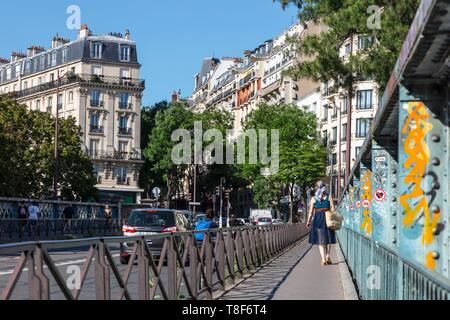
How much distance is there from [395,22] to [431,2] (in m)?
16.7

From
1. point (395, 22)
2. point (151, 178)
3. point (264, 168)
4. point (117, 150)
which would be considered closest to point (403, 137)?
point (395, 22)

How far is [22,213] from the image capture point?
124 ft

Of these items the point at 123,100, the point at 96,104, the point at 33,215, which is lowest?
the point at 33,215

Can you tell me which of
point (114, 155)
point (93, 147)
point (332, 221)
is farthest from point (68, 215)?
point (114, 155)

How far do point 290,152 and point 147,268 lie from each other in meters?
64.8

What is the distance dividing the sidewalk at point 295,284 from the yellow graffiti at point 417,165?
4.68 m

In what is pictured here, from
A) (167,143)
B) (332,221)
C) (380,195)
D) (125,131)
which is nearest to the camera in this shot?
(380,195)

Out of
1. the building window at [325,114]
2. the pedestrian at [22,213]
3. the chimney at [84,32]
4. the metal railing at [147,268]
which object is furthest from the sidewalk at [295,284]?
the chimney at [84,32]

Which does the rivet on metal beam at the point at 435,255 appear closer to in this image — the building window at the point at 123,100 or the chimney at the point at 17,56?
the building window at the point at 123,100

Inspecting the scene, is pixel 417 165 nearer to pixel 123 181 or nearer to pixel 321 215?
pixel 321 215

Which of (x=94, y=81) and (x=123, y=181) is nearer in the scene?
(x=94, y=81)

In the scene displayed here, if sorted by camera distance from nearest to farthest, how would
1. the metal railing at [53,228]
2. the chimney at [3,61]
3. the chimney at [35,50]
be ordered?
the metal railing at [53,228], the chimney at [35,50], the chimney at [3,61]

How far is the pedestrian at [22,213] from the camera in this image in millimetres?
36844

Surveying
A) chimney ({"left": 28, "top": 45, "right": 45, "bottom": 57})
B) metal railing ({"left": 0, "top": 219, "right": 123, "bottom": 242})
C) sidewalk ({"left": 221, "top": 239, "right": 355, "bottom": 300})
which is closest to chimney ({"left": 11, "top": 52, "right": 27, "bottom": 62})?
chimney ({"left": 28, "top": 45, "right": 45, "bottom": 57})
